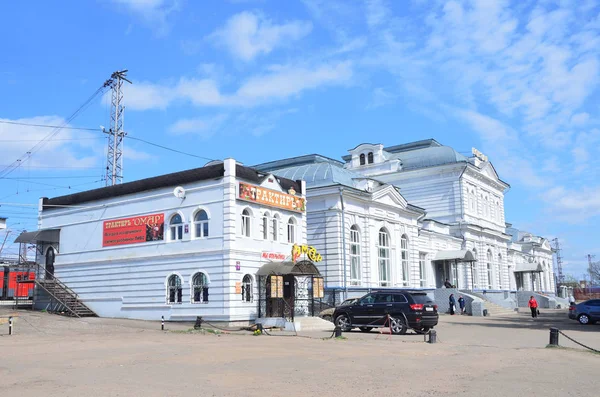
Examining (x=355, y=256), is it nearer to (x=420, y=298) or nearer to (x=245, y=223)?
(x=245, y=223)

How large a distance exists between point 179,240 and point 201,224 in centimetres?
152


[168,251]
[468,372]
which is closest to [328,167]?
[168,251]

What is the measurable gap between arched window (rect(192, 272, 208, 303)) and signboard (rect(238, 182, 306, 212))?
4223 millimetres

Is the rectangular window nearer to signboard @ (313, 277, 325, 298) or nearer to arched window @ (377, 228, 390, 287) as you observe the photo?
arched window @ (377, 228, 390, 287)

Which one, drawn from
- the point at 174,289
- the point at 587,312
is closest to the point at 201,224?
the point at 174,289

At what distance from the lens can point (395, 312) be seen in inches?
964

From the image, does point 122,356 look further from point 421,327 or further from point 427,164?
point 427,164

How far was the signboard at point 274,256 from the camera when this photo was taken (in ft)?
98.8

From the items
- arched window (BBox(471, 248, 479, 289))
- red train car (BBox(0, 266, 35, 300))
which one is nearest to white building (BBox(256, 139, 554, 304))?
arched window (BBox(471, 248, 479, 289))

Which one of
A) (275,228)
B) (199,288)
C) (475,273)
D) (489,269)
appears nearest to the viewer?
(199,288)

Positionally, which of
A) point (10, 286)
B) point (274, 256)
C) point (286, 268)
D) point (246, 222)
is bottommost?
point (10, 286)

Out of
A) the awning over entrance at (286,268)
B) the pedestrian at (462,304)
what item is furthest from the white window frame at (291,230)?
the pedestrian at (462,304)

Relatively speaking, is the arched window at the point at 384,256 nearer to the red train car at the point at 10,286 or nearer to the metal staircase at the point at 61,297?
the metal staircase at the point at 61,297

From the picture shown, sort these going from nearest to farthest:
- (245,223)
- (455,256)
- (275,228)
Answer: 1. (245,223)
2. (275,228)
3. (455,256)
